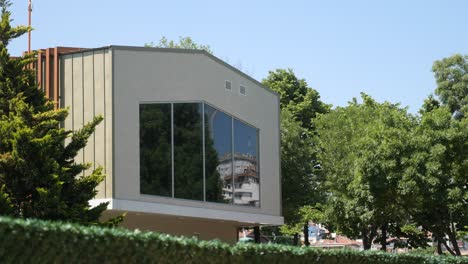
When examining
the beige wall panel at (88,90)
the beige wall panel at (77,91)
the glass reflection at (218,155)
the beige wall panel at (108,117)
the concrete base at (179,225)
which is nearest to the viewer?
the beige wall panel at (108,117)

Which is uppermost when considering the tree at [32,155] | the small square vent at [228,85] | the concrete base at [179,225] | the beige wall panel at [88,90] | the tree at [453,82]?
the tree at [453,82]

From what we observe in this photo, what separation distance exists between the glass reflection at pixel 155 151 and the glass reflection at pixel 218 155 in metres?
1.92

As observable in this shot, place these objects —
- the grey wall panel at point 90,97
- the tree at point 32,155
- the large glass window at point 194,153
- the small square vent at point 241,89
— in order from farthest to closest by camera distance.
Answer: the small square vent at point 241,89, the large glass window at point 194,153, the grey wall panel at point 90,97, the tree at point 32,155

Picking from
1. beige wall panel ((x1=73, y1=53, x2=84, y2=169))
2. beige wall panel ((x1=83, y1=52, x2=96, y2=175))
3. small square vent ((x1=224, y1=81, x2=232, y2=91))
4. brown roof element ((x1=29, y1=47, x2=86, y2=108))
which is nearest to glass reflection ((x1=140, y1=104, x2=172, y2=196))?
beige wall panel ((x1=83, y1=52, x2=96, y2=175))

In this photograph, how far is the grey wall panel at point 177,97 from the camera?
20.9m

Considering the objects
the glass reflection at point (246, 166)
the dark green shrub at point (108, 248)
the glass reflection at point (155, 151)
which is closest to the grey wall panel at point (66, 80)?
the glass reflection at point (155, 151)

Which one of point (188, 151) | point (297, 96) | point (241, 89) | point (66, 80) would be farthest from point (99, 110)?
point (297, 96)

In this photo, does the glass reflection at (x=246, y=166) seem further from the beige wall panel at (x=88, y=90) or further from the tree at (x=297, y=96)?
the tree at (x=297, y=96)

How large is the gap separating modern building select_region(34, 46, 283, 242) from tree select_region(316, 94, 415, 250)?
224 inches

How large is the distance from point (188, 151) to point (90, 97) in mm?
3395

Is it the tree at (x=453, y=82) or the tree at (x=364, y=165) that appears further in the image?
the tree at (x=453, y=82)

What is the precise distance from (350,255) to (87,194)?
18.5 feet

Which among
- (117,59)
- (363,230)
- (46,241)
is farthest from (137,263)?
(363,230)

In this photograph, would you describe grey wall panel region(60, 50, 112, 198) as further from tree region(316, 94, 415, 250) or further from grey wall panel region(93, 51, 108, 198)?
tree region(316, 94, 415, 250)
